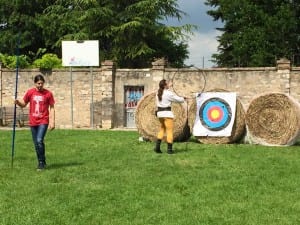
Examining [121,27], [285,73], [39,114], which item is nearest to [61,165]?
[39,114]

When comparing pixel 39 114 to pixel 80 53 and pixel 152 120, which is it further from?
pixel 80 53

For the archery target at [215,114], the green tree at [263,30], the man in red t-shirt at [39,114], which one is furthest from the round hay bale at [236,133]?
the green tree at [263,30]

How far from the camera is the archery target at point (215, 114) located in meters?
16.7

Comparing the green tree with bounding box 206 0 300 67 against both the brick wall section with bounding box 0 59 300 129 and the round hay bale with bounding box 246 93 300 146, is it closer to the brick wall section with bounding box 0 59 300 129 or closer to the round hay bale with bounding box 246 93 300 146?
the brick wall section with bounding box 0 59 300 129

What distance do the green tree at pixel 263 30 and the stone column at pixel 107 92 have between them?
41.3 ft

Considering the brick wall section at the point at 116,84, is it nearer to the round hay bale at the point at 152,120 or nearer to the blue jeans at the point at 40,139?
the round hay bale at the point at 152,120

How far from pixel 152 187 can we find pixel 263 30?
1186 inches

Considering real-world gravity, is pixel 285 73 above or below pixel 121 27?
below

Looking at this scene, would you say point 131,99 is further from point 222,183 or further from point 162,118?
point 222,183

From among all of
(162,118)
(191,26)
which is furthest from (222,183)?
(191,26)

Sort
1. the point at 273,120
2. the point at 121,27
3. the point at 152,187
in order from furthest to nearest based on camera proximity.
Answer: the point at 121,27
the point at 273,120
the point at 152,187

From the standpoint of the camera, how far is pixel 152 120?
701 inches

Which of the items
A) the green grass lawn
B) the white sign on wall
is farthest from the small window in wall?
the green grass lawn

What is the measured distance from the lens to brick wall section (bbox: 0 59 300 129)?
26.7 m
